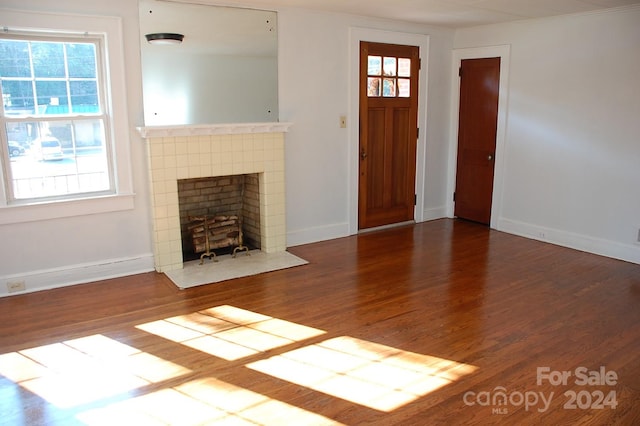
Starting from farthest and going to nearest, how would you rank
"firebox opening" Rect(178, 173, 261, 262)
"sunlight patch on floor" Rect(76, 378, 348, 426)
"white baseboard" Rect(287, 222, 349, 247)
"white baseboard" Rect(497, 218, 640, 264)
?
1. "white baseboard" Rect(287, 222, 349, 247)
2. "firebox opening" Rect(178, 173, 261, 262)
3. "white baseboard" Rect(497, 218, 640, 264)
4. "sunlight patch on floor" Rect(76, 378, 348, 426)

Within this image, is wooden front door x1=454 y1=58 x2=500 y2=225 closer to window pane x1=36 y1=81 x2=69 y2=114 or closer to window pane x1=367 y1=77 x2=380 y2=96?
window pane x1=367 y1=77 x2=380 y2=96

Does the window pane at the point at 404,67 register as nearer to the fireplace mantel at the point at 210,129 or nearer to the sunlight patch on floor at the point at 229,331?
the fireplace mantel at the point at 210,129

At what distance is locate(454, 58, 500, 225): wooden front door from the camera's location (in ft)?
20.0

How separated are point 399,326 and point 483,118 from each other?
3.59 meters

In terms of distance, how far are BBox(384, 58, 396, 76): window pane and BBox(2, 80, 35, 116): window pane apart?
3698mm

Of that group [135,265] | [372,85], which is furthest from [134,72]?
[372,85]

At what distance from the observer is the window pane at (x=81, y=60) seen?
4.15m

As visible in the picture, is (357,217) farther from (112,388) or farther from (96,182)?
(112,388)

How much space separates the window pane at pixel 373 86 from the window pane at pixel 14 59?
3.43 metres

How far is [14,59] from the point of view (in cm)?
394

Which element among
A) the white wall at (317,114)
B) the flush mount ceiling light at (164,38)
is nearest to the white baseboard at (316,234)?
the white wall at (317,114)

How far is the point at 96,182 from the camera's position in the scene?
4.46 meters

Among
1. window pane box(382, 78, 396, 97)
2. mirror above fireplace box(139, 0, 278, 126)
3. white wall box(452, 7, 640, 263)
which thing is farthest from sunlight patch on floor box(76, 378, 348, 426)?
window pane box(382, 78, 396, 97)

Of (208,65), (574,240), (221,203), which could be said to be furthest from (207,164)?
(574,240)
